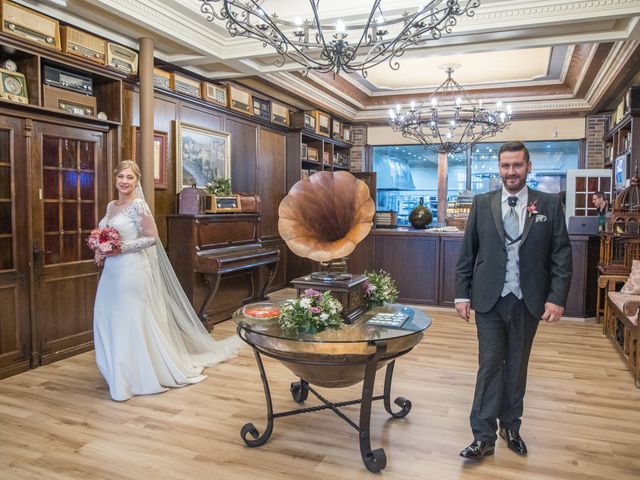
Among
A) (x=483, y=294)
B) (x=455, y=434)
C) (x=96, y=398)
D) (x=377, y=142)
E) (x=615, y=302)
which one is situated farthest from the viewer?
(x=377, y=142)

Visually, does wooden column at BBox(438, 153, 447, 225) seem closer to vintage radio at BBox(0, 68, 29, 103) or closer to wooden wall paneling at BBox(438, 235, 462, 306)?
wooden wall paneling at BBox(438, 235, 462, 306)

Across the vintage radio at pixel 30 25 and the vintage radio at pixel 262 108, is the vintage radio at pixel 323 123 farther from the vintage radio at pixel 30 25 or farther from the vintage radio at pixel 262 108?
the vintage radio at pixel 30 25

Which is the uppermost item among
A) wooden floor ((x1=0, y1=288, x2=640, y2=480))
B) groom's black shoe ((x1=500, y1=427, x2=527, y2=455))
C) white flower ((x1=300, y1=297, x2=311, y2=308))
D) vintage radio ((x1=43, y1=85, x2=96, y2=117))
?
vintage radio ((x1=43, y1=85, x2=96, y2=117))

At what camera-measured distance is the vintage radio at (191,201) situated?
5.08 m

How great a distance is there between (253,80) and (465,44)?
2753 mm

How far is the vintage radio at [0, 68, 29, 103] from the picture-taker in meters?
3.53

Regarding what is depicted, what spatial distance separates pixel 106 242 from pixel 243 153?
133 inches

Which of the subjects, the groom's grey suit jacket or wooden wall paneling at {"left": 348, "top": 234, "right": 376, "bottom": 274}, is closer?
the groom's grey suit jacket

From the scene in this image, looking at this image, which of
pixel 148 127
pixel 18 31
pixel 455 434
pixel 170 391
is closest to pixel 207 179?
pixel 148 127

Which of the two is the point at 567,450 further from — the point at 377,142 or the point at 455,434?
the point at 377,142

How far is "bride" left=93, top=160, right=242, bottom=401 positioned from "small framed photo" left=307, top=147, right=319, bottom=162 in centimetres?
445

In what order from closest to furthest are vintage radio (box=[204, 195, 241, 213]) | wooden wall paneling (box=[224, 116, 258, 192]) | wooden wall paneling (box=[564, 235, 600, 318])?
vintage radio (box=[204, 195, 241, 213]) → wooden wall paneling (box=[564, 235, 600, 318]) → wooden wall paneling (box=[224, 116, 258, 192])

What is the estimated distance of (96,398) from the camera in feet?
10.6

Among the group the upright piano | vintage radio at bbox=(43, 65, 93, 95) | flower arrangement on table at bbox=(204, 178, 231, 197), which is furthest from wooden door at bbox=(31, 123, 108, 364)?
flower arrangement on table at bbox=(204, 178, 231, 197)
